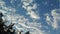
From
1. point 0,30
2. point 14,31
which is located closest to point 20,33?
point 14,31

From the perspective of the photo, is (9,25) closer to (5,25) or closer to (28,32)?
(5,25)

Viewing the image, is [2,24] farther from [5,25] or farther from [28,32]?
[28,32]

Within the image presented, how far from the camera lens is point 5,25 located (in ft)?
255

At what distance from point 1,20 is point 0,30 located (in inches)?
160

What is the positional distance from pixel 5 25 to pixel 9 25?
54.3 inches

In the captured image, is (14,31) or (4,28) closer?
(4,28)

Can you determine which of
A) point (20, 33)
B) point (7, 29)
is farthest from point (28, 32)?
point (7, 29)

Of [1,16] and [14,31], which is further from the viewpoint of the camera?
[14,31]

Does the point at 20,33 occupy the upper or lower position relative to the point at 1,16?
lower

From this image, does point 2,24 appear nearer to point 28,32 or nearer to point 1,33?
point 1,33

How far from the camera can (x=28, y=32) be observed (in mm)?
82938

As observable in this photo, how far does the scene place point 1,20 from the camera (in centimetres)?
7831

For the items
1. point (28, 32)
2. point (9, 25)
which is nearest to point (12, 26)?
point (9, 25)

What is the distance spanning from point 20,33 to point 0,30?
8.16 metres
